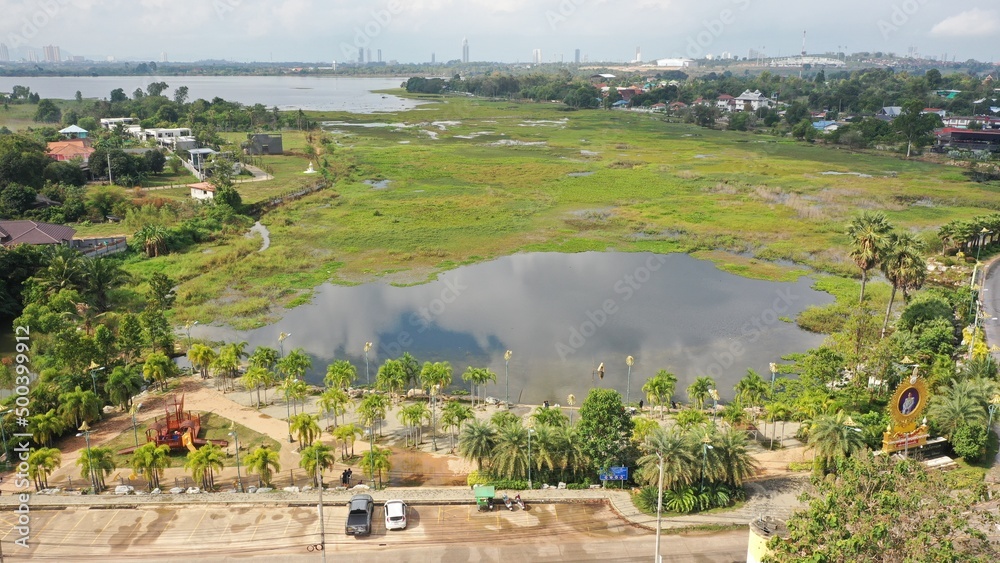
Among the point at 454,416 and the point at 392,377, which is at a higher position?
the point at 392,377

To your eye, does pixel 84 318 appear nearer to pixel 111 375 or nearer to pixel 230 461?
pixel 111 375

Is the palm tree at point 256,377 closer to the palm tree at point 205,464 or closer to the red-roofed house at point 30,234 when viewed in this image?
the palm tree at point 205,464

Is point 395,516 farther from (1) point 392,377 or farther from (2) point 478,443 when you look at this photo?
(1) point 392,377

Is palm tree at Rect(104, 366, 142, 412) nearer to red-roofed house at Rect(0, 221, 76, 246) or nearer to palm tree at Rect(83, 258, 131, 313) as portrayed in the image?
palm tree at Rect(83, 258, 131, 313)

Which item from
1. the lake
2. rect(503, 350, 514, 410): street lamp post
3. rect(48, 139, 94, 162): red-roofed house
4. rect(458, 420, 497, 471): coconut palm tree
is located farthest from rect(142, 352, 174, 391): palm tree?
rect(48, 139, 94, 162): red-roofed house

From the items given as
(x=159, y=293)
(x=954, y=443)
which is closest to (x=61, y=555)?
(x=159, y=293)

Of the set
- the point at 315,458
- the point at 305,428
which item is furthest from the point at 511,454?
the point at 305,428
